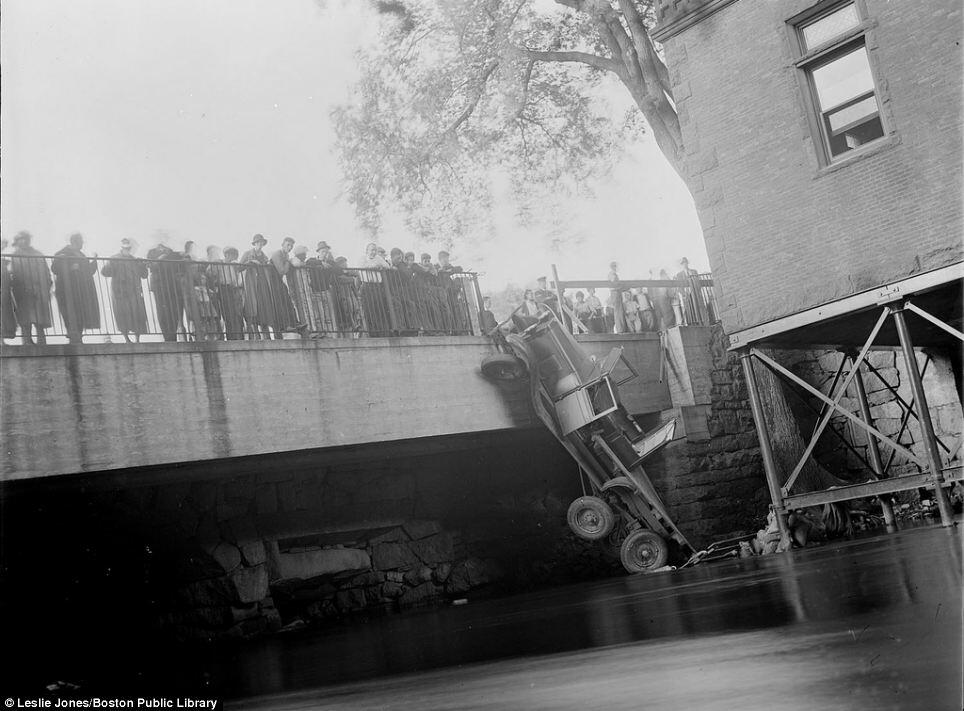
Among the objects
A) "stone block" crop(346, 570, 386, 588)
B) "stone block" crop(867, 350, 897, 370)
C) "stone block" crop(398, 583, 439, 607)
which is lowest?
"stone block" crop(398, 583, 439, 607)

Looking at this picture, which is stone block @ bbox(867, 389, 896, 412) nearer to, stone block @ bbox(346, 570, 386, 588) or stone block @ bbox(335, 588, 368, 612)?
stone block @ bbox(346, 570, 386, 588)

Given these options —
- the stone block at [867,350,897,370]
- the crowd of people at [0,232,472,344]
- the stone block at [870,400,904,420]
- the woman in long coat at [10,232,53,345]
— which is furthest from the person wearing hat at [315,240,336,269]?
the stone block at [870,400,904,420]

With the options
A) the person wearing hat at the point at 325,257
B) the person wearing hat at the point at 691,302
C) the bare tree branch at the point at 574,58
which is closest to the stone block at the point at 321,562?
the person wearing hat at the point at 325,257

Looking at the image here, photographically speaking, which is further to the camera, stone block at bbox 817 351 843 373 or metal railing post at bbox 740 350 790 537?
stone block at bbox 817 351 843 373

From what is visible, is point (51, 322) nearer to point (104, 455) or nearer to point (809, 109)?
point (104, 455)

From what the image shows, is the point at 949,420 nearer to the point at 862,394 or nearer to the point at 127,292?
the point at 862,394

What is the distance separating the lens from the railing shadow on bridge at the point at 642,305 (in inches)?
668

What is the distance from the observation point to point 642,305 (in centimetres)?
1747

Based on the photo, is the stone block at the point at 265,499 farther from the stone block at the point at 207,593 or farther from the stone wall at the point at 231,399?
the stone wall at the point at 231,399

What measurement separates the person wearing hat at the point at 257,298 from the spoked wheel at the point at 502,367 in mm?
3101

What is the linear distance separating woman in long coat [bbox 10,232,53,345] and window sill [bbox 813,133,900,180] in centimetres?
848

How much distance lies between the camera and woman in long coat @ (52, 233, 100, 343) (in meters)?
10.5

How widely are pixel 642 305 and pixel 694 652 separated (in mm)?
13764

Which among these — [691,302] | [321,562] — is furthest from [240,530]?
[691,302]
